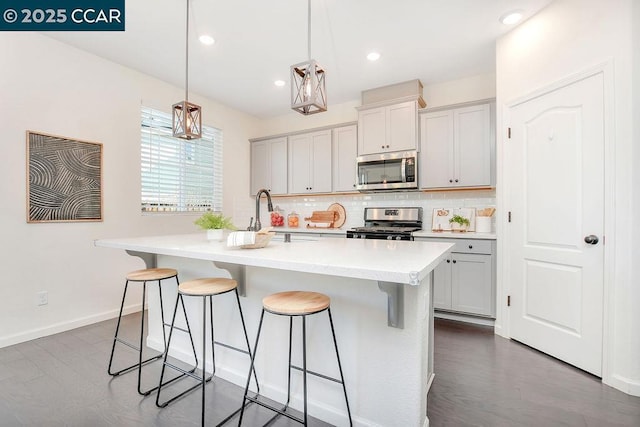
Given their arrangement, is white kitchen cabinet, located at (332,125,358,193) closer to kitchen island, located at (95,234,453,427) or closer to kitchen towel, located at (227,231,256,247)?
kitchen island, located at (95,234,453,427)

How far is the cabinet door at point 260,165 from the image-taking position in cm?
493

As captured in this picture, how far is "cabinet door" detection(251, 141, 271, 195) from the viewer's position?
16.2 feet

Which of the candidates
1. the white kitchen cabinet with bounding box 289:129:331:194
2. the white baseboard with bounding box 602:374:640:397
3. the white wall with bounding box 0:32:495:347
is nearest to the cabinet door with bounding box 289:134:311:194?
the white kitchen cabinet with bounding box 289:129:331:194

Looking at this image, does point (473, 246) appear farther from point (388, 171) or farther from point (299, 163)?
point (299, 163)

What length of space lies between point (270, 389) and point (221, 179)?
3360 millimetres

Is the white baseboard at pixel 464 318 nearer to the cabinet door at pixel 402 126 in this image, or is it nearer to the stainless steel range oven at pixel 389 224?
the stainless steel range oven at pixel 389 224

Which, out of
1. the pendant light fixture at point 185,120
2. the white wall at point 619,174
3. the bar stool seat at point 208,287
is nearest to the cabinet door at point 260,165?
the pendant light fixture at point 185,120

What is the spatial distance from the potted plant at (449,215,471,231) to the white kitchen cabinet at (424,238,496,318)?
0.45 m

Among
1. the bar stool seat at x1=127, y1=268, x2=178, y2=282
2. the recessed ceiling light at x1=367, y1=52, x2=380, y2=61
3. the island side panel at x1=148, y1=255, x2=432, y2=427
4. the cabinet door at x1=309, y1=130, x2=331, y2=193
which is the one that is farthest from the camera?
the cabinet door at x1=309, y1=130, x2=331, y2=193

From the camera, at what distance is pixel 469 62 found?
333 centimetres

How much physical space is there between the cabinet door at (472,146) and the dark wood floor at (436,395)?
1.72 m

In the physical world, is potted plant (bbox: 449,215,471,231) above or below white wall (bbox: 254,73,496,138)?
below

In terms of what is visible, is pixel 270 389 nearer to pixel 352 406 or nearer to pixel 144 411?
pixel 352 406

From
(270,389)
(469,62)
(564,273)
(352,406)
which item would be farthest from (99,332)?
(469,62)
